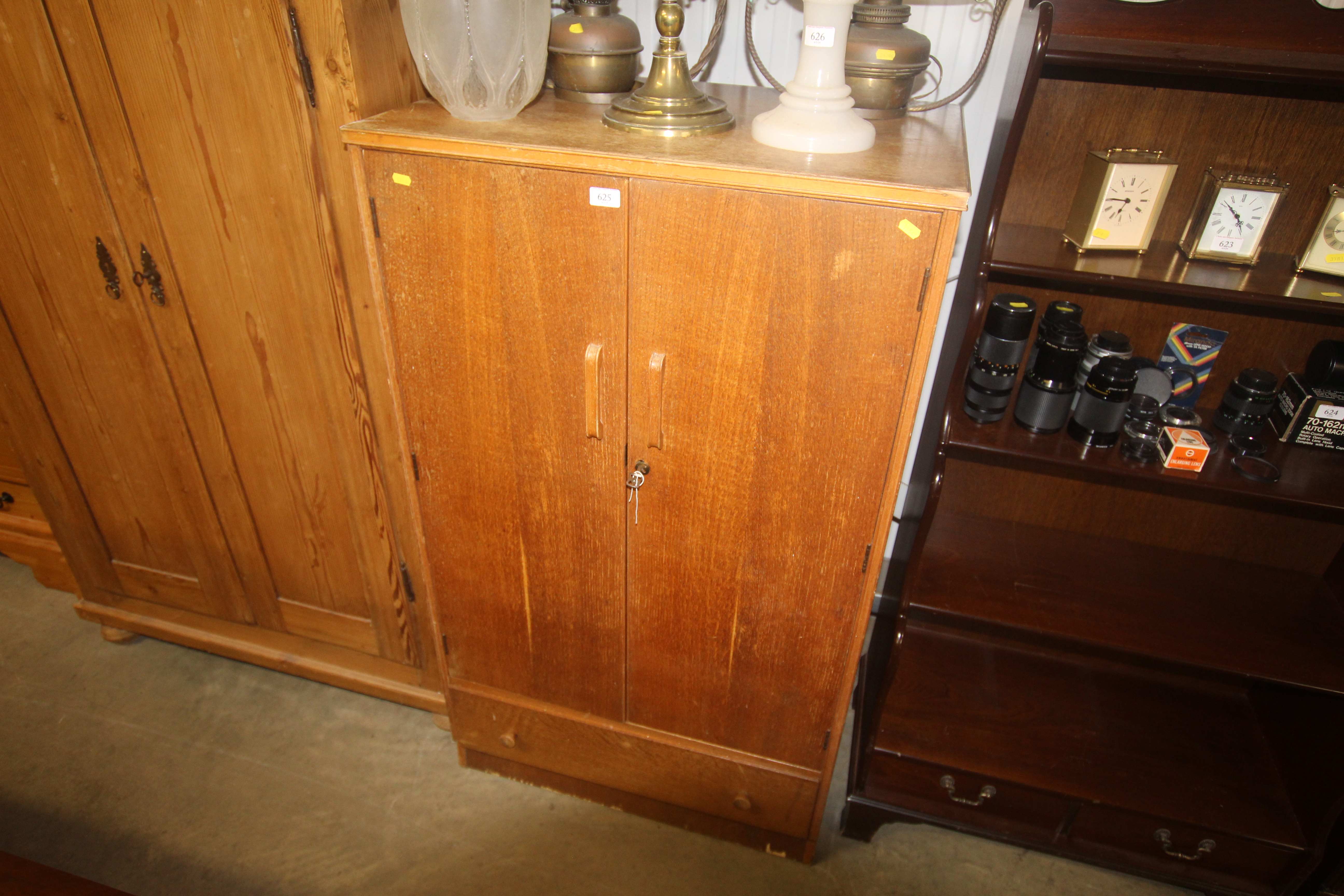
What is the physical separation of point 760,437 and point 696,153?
43 centimetres

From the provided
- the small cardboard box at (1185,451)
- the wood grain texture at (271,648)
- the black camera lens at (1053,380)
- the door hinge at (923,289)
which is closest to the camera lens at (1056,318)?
the black camera lens at (1053,380)

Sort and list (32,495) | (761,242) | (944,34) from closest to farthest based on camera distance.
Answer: (761,242) → (944,34) → (32,495)

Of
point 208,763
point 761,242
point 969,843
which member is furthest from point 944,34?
point 208,763

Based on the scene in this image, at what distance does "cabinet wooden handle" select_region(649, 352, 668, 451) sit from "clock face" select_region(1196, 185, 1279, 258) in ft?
3.04

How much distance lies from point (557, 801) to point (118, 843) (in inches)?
37.9

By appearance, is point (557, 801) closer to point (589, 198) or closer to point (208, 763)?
point (208, 763)

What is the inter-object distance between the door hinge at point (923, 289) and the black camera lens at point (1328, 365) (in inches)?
34.1

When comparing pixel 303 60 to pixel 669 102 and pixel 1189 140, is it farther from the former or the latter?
pixel 1189 140

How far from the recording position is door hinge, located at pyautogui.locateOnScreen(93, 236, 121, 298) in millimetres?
1496

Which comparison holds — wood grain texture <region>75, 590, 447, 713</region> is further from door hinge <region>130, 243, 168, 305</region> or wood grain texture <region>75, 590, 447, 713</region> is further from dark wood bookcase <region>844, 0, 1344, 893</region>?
dark wood bookcase <region>844, 0, 1344, 893</region>

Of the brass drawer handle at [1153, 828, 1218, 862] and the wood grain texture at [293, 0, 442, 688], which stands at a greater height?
the wood grain texture at [293, 0, 442, 688]

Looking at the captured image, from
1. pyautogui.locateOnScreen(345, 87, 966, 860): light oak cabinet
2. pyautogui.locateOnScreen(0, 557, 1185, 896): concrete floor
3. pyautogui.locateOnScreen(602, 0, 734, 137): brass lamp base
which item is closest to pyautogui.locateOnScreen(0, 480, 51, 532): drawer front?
pyautogui.locateOnScreen(0, 557, 1185, 896): concrete floor

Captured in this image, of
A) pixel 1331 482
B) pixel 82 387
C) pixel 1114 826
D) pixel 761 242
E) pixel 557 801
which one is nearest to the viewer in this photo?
pixel 761 242

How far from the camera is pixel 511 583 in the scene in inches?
59.7
